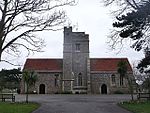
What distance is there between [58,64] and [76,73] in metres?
4.93

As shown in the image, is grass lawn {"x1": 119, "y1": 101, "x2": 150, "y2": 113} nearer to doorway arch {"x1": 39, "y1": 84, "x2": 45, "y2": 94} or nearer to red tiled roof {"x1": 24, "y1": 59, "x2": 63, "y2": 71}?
doorway arch {"x1": 39, "y1": 84, "x2": 45, "y2": 94}

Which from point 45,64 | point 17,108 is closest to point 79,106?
point 17,108

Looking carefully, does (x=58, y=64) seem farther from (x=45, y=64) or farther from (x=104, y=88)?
(x=104, y=88)

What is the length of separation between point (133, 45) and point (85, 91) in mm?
52146

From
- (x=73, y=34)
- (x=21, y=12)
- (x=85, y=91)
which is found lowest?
(x=85, y=91)

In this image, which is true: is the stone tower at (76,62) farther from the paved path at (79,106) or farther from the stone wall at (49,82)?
the paved path at (79,106)

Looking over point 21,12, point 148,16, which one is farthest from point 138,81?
point 21,12

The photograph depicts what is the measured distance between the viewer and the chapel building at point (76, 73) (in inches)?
3100

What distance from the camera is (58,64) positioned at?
268ft

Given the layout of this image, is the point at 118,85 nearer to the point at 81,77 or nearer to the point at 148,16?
the point at 81,77

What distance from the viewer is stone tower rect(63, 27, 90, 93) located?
79062 millimetres

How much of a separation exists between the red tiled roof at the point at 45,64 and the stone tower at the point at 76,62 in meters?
2.11

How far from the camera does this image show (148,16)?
23172 millimetres

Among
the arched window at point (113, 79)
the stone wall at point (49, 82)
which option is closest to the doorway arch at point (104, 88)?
the arched window at point (113, 79)
